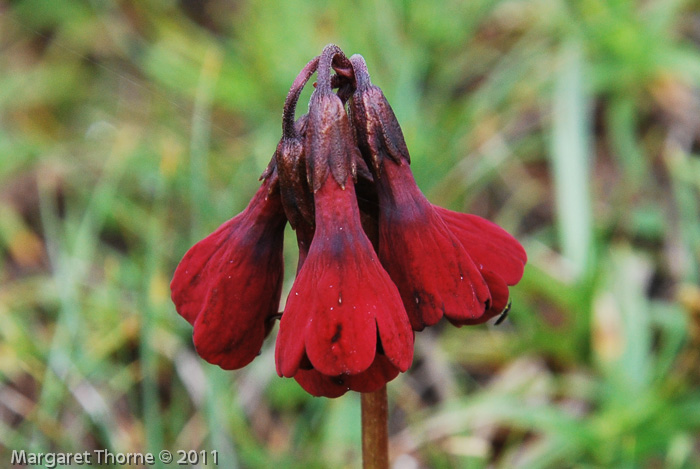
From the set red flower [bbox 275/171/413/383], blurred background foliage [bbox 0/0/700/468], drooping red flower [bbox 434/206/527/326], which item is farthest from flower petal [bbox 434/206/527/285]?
Answer: blurred background foliage [bbox 0/0/700/468]

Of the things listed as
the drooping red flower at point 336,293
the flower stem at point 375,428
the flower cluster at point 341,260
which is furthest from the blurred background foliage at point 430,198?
the drooping red flower at point 336,293

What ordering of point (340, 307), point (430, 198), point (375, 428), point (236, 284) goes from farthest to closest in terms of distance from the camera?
point (430, 198)
point (375, 428)
point (236, 284)
point (340, 307)

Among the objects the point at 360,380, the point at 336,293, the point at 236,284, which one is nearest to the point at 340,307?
the point at 336,293

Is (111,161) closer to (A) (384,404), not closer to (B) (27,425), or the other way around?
(B) (27,425)

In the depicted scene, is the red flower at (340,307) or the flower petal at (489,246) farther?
the flower petal at (489,246)

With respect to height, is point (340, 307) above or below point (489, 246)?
below

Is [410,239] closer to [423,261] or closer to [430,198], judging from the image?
[423,261]

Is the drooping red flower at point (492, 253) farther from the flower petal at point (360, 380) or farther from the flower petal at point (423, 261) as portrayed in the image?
the flower petal at point (360, 380)
